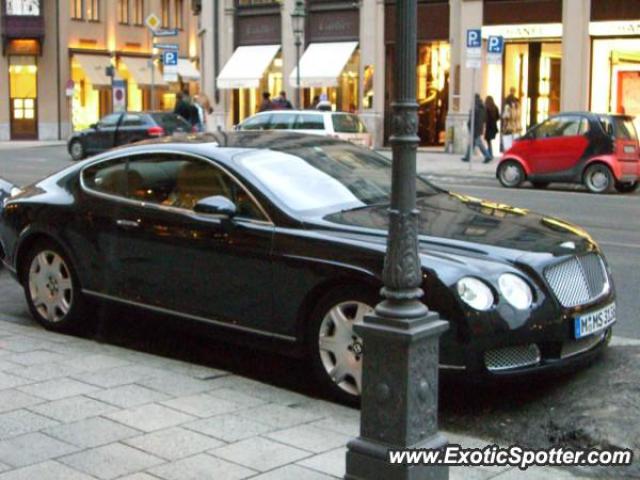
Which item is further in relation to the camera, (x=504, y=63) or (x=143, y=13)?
(x=143, y=13)

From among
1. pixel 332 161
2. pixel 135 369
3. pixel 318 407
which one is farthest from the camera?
pixel 332 161

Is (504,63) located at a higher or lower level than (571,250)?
higher

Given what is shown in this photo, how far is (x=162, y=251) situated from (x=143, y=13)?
57330 mm

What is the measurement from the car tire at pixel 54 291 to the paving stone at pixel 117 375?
3.84 feet

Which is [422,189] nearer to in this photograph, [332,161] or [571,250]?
[332,161]

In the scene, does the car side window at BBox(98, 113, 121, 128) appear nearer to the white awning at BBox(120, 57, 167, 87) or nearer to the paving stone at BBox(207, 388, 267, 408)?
the paving stone at BBox(207, 388, 267, 408)

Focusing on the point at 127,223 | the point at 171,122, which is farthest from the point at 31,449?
the point at 171,122

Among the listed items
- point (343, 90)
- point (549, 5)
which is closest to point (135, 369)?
point (549, 5)

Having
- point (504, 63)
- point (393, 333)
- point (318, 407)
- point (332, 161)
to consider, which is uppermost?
point (504, 63)

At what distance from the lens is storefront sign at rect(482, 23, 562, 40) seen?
32.1 meters

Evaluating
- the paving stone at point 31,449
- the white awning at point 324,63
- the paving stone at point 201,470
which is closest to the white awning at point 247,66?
the white awning at point 324,63

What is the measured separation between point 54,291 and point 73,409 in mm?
2294

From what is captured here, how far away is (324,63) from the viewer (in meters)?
38.2

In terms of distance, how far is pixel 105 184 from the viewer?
7910mm
